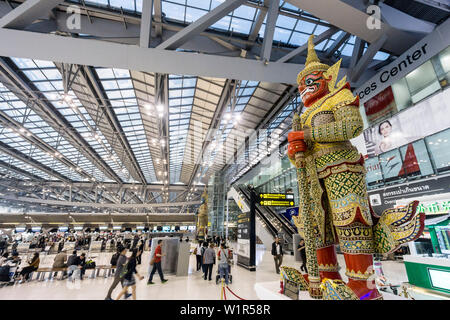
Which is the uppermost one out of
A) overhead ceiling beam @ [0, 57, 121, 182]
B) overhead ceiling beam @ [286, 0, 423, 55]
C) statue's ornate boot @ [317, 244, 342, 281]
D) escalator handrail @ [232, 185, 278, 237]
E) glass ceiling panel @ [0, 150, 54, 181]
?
overhead ceiling beam @ [0, 57, 121, 182]

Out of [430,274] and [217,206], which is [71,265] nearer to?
[430,274]

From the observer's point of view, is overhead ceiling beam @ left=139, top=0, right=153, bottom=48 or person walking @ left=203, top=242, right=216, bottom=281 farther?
person walking @ left=203, top=242, right=216, bottom=281

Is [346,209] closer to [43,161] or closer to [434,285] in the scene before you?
[434,285]

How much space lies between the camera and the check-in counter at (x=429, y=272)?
558cm

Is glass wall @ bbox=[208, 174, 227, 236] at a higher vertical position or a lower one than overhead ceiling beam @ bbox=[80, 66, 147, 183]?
lower

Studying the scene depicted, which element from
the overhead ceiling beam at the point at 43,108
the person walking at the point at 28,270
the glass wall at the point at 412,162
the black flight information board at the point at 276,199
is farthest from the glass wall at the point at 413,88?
the overhead ceiling beam at the point at 43,108

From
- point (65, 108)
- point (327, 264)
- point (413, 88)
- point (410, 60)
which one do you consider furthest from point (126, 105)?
point (413, 88)

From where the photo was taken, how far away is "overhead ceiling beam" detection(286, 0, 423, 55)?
5.17m

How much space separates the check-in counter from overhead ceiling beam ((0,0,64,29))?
403 inches

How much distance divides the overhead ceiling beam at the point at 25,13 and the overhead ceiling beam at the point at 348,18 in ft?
15.6

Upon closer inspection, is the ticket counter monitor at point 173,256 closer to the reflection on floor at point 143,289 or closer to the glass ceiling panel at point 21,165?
the reflection on floor at point 143,289

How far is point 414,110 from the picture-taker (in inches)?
368

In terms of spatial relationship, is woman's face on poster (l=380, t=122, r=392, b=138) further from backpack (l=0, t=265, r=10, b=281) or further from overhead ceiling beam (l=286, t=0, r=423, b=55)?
backpack (l=0, t=265, r=10, b=281)

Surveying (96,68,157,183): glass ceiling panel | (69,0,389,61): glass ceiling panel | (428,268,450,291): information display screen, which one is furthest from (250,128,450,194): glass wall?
(96,68,157,183): glass ceiling panel
